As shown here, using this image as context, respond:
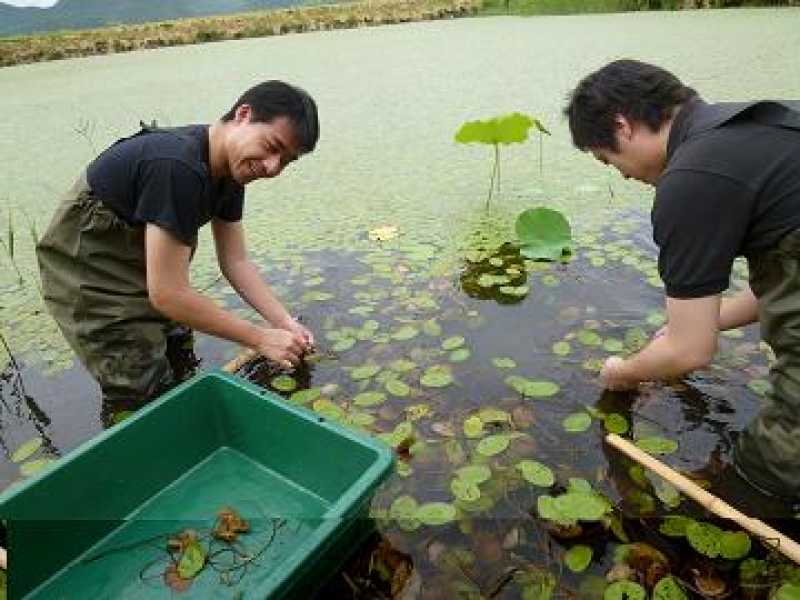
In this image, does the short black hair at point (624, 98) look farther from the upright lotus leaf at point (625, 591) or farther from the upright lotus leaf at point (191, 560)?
the upright lotus leaf at point (191, 560)

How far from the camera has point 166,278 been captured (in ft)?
6.07

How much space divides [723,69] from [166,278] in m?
5.33

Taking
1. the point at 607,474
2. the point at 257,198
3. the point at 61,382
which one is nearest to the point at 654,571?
the point at 607,474

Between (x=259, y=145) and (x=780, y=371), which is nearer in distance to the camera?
(x=780, y=371)

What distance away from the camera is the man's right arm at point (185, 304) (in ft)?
5.93

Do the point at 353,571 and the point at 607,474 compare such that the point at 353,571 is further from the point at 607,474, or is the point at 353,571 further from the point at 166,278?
the point at 166,278

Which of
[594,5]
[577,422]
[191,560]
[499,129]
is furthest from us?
[594,5]

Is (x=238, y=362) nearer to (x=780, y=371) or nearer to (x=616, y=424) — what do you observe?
(x=616, y=424)

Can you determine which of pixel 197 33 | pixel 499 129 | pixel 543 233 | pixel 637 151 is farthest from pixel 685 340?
pixel 197 33

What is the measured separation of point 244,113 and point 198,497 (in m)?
1.16

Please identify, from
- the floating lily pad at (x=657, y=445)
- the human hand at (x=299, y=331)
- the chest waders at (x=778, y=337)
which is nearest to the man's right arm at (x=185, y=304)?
the human hand at (x=299, y=331)

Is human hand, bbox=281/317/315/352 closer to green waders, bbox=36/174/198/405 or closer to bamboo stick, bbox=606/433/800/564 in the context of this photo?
green waders, bbox=36/174/198/405

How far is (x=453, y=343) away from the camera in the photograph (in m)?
2.51

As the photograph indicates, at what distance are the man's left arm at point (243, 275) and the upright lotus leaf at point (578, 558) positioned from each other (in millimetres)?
1195
